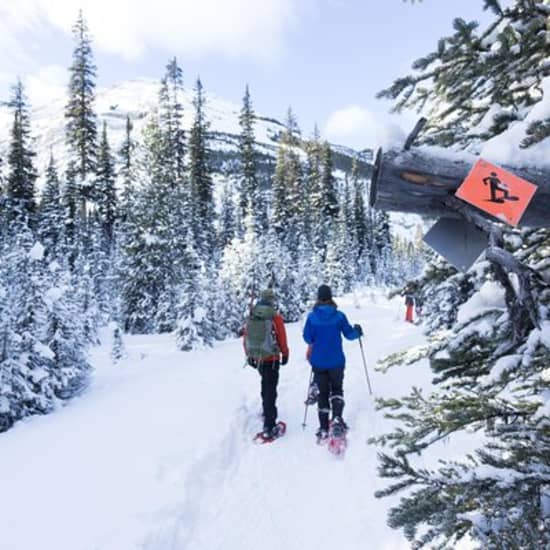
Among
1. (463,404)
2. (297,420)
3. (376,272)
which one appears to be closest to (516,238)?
(463,404)

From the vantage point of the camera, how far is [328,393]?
6.64 metres

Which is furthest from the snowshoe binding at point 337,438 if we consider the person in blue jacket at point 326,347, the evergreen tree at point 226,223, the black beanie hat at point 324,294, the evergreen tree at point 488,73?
the evergreen tree at point 226,223

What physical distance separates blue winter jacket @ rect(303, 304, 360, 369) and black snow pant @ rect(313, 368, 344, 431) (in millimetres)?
114

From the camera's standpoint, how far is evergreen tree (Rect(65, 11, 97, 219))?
33094 mm

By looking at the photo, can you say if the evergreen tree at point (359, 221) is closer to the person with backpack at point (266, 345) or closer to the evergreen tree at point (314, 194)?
the evergreen tree at point (314, 194)

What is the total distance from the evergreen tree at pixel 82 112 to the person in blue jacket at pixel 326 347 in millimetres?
30576

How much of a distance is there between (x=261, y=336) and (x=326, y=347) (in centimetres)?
100

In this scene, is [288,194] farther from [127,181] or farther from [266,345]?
[266,345]

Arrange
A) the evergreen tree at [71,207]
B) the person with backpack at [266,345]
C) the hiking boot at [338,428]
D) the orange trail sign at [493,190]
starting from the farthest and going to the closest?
the evergreen tree at [71,207]
the person with backpack at [266,345]
the hiking boot at [338,428]
the orange trail sign at [493,190]

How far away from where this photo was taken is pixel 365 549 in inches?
161

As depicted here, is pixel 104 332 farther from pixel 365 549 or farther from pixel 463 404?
pixel 463 404

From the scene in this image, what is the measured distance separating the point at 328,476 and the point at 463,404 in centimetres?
371

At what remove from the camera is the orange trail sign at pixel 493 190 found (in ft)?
5.88

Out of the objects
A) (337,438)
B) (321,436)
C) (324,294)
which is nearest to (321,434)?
(321,436)
